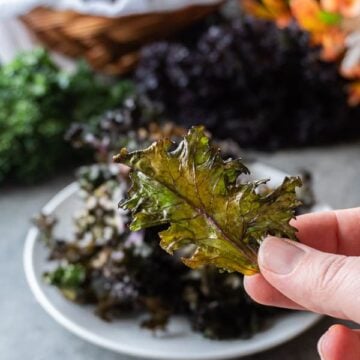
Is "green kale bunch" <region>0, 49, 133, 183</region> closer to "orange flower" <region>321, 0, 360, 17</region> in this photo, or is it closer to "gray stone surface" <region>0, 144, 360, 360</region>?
"gray stone surface" <region>0, 144, 360, 360</region>

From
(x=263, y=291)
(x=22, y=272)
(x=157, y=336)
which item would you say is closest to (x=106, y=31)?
(x=22, y=272)

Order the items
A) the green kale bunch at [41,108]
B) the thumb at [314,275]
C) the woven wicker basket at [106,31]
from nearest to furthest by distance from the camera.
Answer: the thumb at [314,275]
the green kale bunch at [41,108]
the woven wicker basket at [106,31]

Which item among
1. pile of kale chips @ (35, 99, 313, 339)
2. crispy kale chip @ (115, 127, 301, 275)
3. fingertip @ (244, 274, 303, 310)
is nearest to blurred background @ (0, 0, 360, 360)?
pile of kale chips @ (35, 99, 313, 339)

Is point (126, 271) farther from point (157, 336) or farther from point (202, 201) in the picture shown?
point (202, 201)

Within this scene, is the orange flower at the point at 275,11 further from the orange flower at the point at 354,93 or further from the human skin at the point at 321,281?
the human skin at the point at 321,281

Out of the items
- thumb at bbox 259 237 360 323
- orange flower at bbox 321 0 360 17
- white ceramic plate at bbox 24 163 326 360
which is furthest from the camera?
orange flower at bbox 321 0 360 17

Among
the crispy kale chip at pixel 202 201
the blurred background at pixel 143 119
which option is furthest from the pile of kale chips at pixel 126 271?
the crispy kale chip at pixel 202 201
